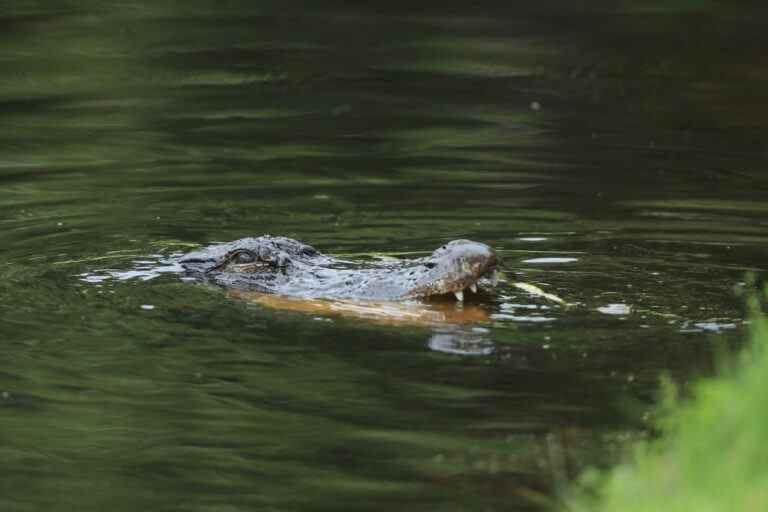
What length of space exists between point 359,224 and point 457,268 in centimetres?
310

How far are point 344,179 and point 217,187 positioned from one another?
40.5 inches

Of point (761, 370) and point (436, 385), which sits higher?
point (761, 370)

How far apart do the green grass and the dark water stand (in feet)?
1.46

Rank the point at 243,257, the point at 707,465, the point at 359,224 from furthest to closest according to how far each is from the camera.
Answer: the point at 359,224 < the point at 243,257 < the point at 707,465

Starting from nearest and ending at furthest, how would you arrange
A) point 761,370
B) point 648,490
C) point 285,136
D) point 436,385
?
point 648,490 < point 761,370 < point 436,385 < point 285,136

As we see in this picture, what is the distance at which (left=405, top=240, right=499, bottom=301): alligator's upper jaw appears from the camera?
7.67 m

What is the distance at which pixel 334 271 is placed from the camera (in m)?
8.59

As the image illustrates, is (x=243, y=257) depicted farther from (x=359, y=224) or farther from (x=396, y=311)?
(x=359, y=224)

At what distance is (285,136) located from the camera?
14.1 metres

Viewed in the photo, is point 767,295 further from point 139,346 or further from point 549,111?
point 549,111

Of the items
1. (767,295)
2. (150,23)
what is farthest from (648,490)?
(150,23)

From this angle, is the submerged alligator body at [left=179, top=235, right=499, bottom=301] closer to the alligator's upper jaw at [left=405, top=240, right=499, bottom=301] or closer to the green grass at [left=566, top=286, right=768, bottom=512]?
the alligator's upper jaw at [left=405, top=240, right=499, bottom=301]

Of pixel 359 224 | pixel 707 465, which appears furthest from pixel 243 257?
pixel 707 465

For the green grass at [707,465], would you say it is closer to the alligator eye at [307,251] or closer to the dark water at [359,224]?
the dark water at [359,224]
